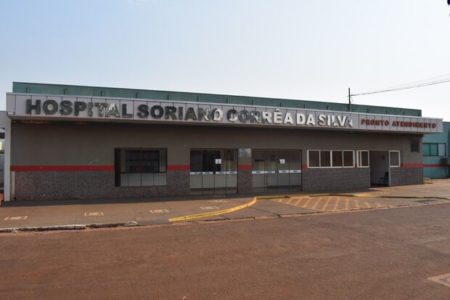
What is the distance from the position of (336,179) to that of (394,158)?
18.5ft

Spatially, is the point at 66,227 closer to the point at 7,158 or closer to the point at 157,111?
the point at 7,158

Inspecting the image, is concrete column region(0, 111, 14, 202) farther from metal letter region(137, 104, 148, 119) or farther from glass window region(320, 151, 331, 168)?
glass window region(320, 151, 331, 168)

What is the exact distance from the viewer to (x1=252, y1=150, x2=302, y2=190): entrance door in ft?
76.2

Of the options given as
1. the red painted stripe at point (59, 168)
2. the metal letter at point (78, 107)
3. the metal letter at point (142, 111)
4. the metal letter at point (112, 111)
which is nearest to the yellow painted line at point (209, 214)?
the metal letter at point (142, 111)

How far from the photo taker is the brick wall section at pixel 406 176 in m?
28.0

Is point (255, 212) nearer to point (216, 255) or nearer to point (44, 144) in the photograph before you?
point (216, 255)

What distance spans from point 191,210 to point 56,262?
7969mm

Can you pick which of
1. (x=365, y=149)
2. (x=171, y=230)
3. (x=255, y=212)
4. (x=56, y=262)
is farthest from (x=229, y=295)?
(x=365, y=149)

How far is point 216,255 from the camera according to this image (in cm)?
853

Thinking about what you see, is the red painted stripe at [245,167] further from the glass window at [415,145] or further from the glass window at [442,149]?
the glass window at [442,149]

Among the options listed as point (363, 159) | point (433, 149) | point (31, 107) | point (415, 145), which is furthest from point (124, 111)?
point (433, 149)

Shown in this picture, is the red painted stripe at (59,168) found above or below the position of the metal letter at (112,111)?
below

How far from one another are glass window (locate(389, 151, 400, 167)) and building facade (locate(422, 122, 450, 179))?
10.6 m

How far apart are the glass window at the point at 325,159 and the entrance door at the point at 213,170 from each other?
569cm
